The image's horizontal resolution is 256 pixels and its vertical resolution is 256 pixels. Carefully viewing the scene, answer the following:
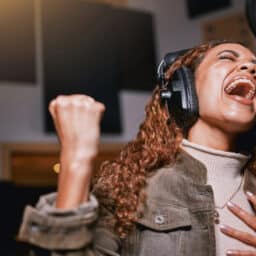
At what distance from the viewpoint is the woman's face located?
1.14m

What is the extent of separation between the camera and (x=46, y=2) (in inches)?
125

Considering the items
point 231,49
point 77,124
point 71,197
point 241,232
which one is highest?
point 231,49

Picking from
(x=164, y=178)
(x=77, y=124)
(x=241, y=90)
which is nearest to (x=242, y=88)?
(x=241, y=90)

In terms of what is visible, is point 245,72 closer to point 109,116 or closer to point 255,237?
point 255,237

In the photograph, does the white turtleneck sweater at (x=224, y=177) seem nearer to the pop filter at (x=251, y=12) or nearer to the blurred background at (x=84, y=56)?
the pop filter at (x=251, y=12)

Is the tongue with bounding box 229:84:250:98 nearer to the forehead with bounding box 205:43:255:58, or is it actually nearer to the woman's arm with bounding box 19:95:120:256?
the forehead with bounding box 205:43:255:58

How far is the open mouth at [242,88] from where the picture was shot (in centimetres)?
116

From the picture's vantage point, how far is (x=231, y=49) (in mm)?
1218

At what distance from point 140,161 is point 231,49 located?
31cm

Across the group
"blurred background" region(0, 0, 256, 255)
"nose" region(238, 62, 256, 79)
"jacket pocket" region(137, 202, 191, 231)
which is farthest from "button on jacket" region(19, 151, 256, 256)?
"blurred background" region(0, 0, 256, 255)

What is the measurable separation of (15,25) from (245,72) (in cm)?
211

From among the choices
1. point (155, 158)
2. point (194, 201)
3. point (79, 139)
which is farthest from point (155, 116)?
point (79, 139)

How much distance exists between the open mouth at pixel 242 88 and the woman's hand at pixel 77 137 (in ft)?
1.13

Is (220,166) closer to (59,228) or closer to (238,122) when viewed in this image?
(238,122)
